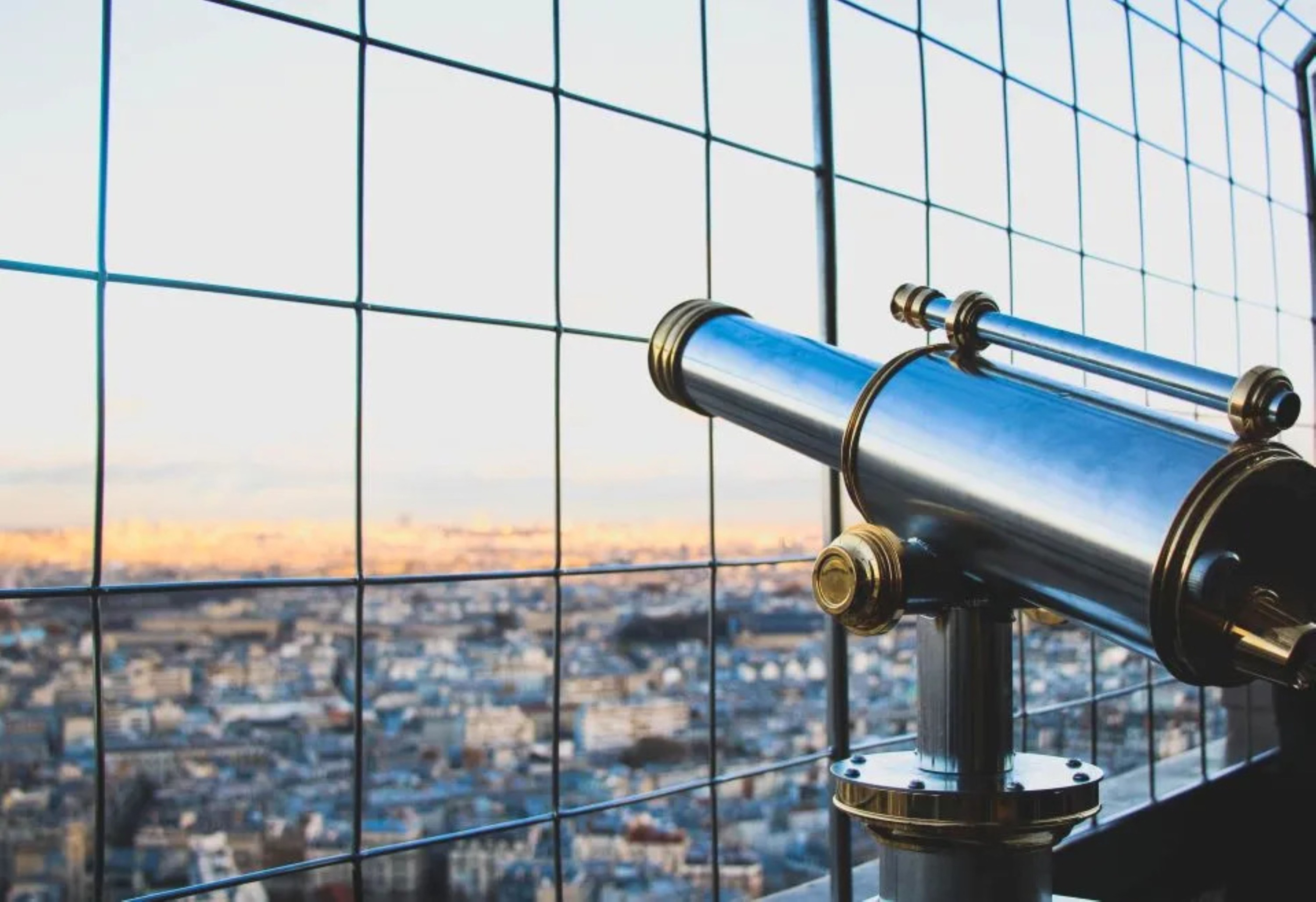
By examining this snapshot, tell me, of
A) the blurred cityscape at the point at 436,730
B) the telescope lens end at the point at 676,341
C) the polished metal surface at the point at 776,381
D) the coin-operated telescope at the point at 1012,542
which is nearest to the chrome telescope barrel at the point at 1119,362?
the coin-operated telescope at the point at 1012,542

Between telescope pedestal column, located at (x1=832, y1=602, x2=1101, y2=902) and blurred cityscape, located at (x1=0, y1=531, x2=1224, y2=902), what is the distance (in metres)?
1.13

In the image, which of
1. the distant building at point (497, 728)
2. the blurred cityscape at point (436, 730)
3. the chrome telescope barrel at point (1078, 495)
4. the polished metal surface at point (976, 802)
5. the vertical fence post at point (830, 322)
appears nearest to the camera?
the chrome telescope barrel at point (1078, 495)

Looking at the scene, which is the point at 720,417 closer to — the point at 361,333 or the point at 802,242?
the point at 361,333

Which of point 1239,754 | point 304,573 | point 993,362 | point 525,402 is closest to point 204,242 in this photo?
point 304,573

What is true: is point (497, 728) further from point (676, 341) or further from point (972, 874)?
point (972, 874)

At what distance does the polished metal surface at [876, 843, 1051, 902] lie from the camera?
1561 millimetres

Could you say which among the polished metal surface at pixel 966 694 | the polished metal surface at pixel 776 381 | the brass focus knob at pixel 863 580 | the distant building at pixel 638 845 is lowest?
the distant building at pixel 638 845

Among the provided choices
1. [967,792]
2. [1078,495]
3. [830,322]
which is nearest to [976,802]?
[967,792]

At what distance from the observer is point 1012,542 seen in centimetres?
151

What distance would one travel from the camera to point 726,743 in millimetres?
3297

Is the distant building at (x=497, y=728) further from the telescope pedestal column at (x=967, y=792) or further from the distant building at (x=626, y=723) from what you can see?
the telescope pedestal column at (x=967, y=792)

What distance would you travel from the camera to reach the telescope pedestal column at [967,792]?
155cm

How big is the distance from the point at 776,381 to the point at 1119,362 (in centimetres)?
47

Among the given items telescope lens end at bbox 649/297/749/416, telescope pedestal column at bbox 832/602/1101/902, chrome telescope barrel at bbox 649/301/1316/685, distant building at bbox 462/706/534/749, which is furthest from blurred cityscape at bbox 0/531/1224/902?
telescope pedestal column at bbox 832/602/1101/902
